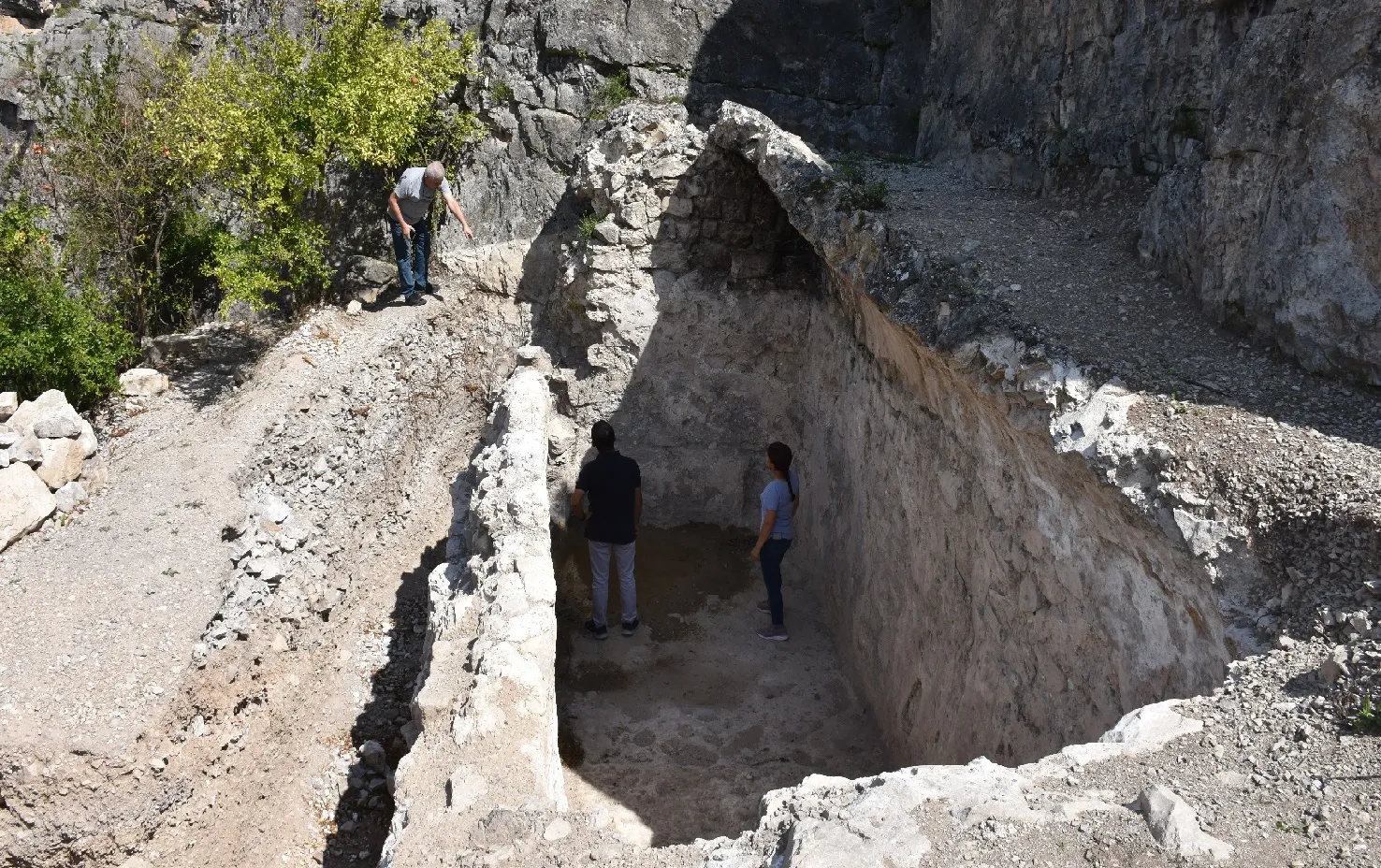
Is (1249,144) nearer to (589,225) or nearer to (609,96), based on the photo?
(589,225)

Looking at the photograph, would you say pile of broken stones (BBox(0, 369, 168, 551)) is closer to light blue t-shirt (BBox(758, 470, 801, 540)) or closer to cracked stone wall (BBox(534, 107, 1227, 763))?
cracked stone wall (BBox(534, 107, 1227, 763))

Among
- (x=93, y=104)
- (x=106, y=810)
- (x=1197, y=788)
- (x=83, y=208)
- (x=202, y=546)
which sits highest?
(x=93, y=104)

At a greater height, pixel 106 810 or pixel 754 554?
pixel 754 554

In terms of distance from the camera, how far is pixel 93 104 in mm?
11211

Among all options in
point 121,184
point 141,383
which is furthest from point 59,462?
point 121,184

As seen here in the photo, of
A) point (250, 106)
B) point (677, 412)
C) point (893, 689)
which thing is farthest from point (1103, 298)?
point (250, 106)

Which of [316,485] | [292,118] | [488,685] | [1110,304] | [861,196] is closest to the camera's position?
[488,685]

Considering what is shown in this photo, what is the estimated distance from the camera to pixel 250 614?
7.83 metres

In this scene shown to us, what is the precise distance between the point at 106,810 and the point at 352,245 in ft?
23.5

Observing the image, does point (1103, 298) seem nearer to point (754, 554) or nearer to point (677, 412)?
point (754, 554)

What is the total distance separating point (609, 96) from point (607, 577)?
19.9 feet

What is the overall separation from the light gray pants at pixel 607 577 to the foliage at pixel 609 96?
5.66 meters

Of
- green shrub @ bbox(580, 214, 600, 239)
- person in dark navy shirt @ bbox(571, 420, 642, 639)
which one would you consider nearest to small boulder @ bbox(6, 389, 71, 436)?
green shrub @ bbox(580, 214, 600, 239)

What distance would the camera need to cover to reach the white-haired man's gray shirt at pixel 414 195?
10.7 m
